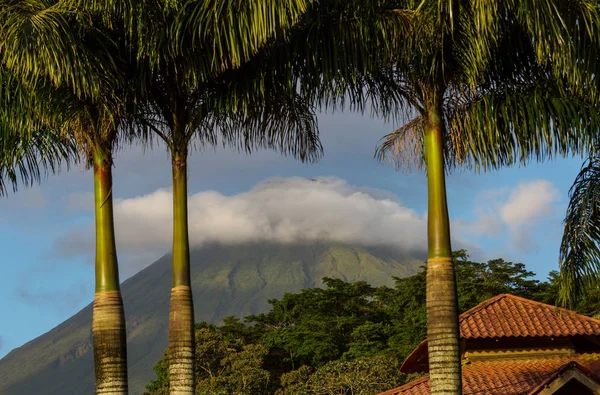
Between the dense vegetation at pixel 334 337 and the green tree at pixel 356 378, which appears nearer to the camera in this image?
the green tree at pixel 356 378

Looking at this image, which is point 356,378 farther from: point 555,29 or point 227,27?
point 555,29

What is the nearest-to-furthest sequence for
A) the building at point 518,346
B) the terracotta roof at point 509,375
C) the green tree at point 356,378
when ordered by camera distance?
the terracotta roof at point 509,375 < the building at point 518,346 < the green tree at point 356,378

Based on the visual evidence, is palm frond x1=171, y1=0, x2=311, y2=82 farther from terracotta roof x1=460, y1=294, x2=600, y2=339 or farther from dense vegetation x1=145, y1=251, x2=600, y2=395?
dense vegetation x1=145, y1=251, x2=600, y2=395

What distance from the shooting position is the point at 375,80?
12.5 metres

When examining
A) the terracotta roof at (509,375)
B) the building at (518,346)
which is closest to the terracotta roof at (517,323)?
the building at (518,346)

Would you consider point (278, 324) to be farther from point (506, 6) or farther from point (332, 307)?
point (506, 6)

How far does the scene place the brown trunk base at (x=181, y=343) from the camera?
1126 centimetres

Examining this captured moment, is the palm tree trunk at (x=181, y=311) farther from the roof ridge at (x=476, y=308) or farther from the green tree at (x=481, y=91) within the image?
the roof ridge at (x=476, y=308)

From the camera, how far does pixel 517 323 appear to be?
2052cm

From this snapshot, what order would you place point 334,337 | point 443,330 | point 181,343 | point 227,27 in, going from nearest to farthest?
point 443,330 → point 227,27 → point 181,343 → point 334,337

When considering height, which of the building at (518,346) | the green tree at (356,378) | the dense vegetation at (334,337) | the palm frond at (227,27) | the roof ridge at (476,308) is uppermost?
the dense vegetation at (334,337)

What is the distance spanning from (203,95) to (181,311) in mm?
2936

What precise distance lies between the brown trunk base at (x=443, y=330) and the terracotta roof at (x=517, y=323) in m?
9.35

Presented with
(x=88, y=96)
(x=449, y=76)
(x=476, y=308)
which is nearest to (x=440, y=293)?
(x=449, y=76)
